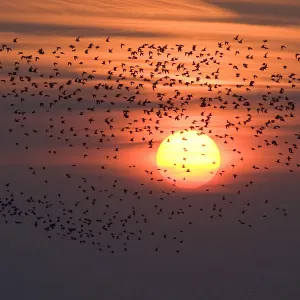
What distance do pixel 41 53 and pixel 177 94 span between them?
30.8ft

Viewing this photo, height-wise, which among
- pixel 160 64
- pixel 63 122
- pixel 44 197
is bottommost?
pixel 44 197

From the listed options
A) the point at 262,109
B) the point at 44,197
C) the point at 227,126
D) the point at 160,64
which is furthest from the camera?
the point at 44,197

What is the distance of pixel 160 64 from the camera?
70.2 meters

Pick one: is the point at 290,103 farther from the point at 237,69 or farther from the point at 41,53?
the point at 41,53

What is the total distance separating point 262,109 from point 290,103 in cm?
392

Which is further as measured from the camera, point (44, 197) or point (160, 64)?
point (44, 197)

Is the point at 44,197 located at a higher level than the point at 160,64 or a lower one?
lower

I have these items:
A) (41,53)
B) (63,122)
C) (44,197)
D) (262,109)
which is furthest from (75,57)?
(44,197)

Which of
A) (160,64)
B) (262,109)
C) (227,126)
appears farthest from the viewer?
(227,126)

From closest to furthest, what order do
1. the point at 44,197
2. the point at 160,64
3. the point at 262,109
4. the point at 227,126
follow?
the point at 160,64 < the point at 262,109 < the point at 227,126 < the point at 44,197

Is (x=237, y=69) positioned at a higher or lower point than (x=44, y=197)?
higher

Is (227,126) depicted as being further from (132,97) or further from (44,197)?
(44,197)

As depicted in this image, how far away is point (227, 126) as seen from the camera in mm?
82000

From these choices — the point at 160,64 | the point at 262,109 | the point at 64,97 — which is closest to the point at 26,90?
the point at 64,97
